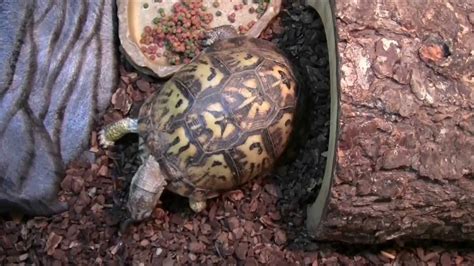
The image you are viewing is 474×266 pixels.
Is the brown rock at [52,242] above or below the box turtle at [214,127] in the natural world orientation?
below

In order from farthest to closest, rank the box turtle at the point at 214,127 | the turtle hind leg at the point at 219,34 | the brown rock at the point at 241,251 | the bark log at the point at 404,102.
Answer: the turtle hind leg at the point at 219,34 → the brown rock at the point at 241,251 → the box turtle at the point at 214,127 → the bark log at the point at 404,102

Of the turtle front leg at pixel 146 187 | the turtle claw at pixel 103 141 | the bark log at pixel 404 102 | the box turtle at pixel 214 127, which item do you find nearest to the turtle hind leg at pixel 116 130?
the turtle claw at pixel 103 141

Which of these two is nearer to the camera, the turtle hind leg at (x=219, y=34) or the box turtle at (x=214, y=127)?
the box turtle at (x=214, y=127)

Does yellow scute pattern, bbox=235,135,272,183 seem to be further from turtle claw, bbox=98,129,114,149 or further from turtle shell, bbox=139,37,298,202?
turtle claw, bbox=98,129,114,149

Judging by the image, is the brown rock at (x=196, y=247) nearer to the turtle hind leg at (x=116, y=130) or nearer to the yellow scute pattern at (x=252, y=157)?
the yellow scute pattern at (x=252, y=157)

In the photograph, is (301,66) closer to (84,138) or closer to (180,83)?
(180,83)

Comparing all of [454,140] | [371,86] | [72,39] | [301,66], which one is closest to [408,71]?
[371,86]

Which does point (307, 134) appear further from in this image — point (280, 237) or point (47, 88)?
point (47, 88)
